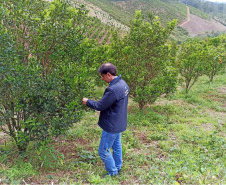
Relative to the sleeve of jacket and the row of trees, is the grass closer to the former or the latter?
the row of trees

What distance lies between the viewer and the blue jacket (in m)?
2.96

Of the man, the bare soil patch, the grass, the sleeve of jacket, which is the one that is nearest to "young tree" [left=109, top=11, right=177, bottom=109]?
the grass

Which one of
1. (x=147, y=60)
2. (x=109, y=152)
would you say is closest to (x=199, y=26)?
(x=147, y=60)

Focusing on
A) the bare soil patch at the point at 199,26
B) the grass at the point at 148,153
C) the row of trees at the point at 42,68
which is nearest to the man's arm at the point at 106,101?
the row of trees at the point at 42,68

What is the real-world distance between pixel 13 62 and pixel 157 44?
4821mm

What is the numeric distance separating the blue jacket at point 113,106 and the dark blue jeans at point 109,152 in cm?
16

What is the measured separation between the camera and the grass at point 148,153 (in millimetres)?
3230

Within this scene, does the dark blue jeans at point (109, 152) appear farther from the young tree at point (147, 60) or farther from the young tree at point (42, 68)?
the young tree at point (147, 60)

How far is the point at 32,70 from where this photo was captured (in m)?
2.96

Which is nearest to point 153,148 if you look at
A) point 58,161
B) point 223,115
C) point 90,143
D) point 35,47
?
point 90,143

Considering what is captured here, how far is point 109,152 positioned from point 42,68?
1.70m

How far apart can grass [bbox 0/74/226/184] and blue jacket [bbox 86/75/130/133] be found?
798mm

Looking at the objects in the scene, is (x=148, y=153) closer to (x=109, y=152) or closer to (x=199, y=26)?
(x=109, y=152)

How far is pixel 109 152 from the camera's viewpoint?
3.26m
